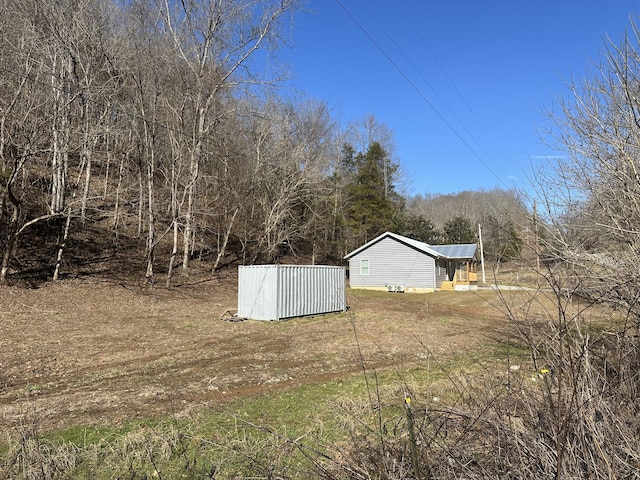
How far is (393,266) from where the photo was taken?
2806 cm

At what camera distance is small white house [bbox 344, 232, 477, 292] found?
89.4 feet

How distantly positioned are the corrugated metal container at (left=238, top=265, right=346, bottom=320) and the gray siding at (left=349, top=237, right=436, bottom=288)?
1347 centimetres

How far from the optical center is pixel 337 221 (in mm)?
35156

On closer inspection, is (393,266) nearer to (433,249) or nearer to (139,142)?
(433,249)

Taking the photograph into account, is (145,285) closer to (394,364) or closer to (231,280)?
(231,280)

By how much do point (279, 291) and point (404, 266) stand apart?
16.6 meters

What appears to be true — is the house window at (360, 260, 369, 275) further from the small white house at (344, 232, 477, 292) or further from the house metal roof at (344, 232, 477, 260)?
the house metal roof at (344, 232, 477, 260)

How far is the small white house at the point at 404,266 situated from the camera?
89.4ft

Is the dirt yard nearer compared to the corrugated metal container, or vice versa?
the dirt yard

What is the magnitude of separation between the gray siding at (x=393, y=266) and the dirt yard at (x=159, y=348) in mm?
11328

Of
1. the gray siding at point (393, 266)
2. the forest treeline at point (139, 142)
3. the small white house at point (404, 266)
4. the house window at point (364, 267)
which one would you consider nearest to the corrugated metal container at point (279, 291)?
the forest treeline at point (139, 142)

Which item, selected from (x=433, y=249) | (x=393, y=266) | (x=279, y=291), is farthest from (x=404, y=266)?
(x=279, y=291)

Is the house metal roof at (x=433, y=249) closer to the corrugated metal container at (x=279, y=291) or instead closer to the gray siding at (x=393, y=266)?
the gray siding at (x=393, y=266)

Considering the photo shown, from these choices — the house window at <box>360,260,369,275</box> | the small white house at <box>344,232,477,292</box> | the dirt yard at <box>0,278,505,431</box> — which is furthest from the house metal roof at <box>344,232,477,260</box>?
the dirt yard at <box>0,278,505,431</box>
